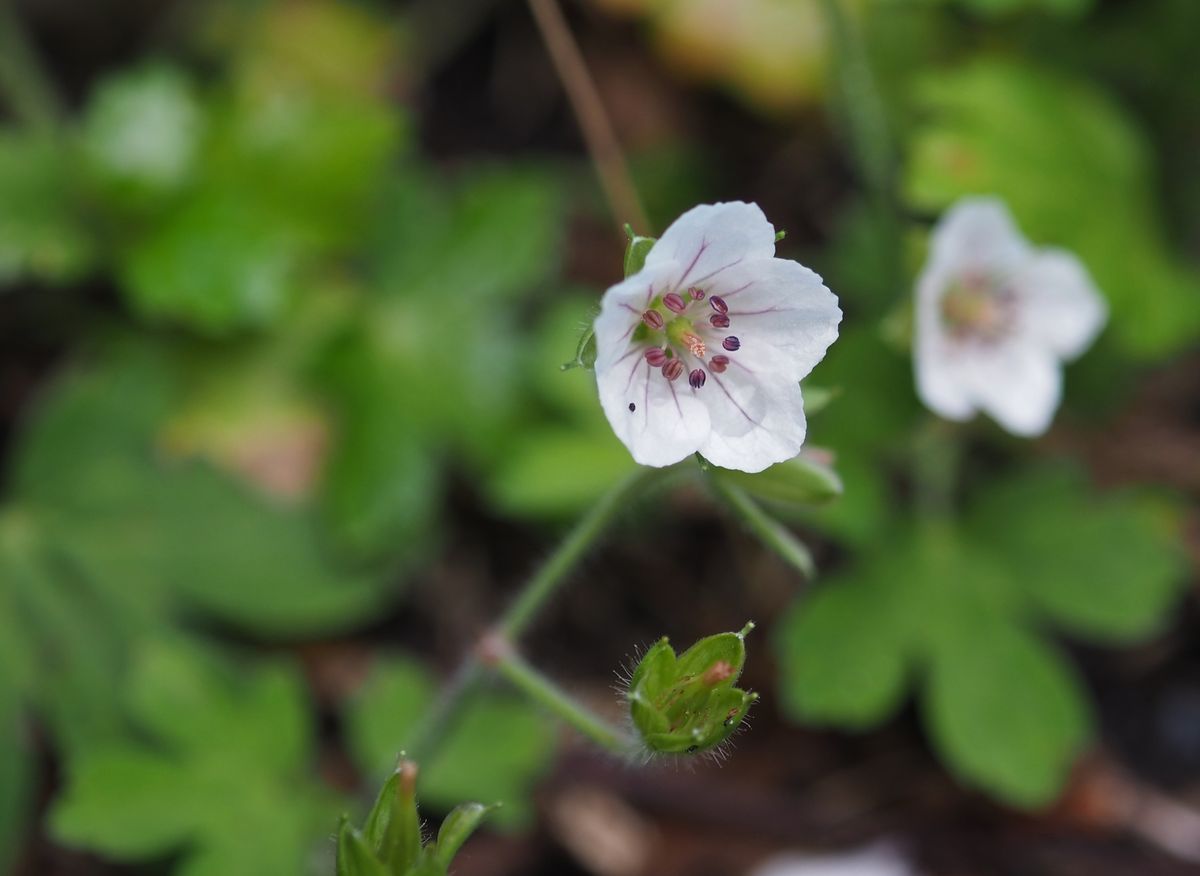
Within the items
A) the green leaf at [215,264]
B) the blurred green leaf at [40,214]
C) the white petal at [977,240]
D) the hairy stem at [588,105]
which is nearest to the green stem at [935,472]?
the white petal at [977,240]

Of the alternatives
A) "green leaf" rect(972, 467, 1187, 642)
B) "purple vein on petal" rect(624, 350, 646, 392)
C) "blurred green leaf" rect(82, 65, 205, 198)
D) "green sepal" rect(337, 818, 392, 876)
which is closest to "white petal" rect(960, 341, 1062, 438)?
"green leaf" rect(972, 467, 1187, 642)

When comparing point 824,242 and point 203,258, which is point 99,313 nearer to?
point 203,258

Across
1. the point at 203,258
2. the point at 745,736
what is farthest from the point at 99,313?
the point at 745,736

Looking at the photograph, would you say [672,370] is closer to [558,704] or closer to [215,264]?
[558,704]

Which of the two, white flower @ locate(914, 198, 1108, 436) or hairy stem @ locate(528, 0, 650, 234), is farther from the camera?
hairy stem @ locate(528, 0, 650, 234)

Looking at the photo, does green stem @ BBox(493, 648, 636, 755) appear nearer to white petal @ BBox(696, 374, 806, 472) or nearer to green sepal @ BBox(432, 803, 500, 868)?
green sepal @ BBox(432, 803, 500, 868)

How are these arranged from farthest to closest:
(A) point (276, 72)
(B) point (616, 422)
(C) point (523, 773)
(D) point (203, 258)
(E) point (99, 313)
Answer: (A) point (276, 72) < (E) point (99, 313) < (D) point (203, 258) < (C) point (523, 773) < (B) point (616, 422)

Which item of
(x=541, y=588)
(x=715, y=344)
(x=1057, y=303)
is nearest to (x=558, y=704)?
(x=541, y=588)

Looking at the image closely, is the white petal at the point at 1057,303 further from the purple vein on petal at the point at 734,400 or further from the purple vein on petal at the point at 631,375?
the purple vein on petal at the point at 631,375
